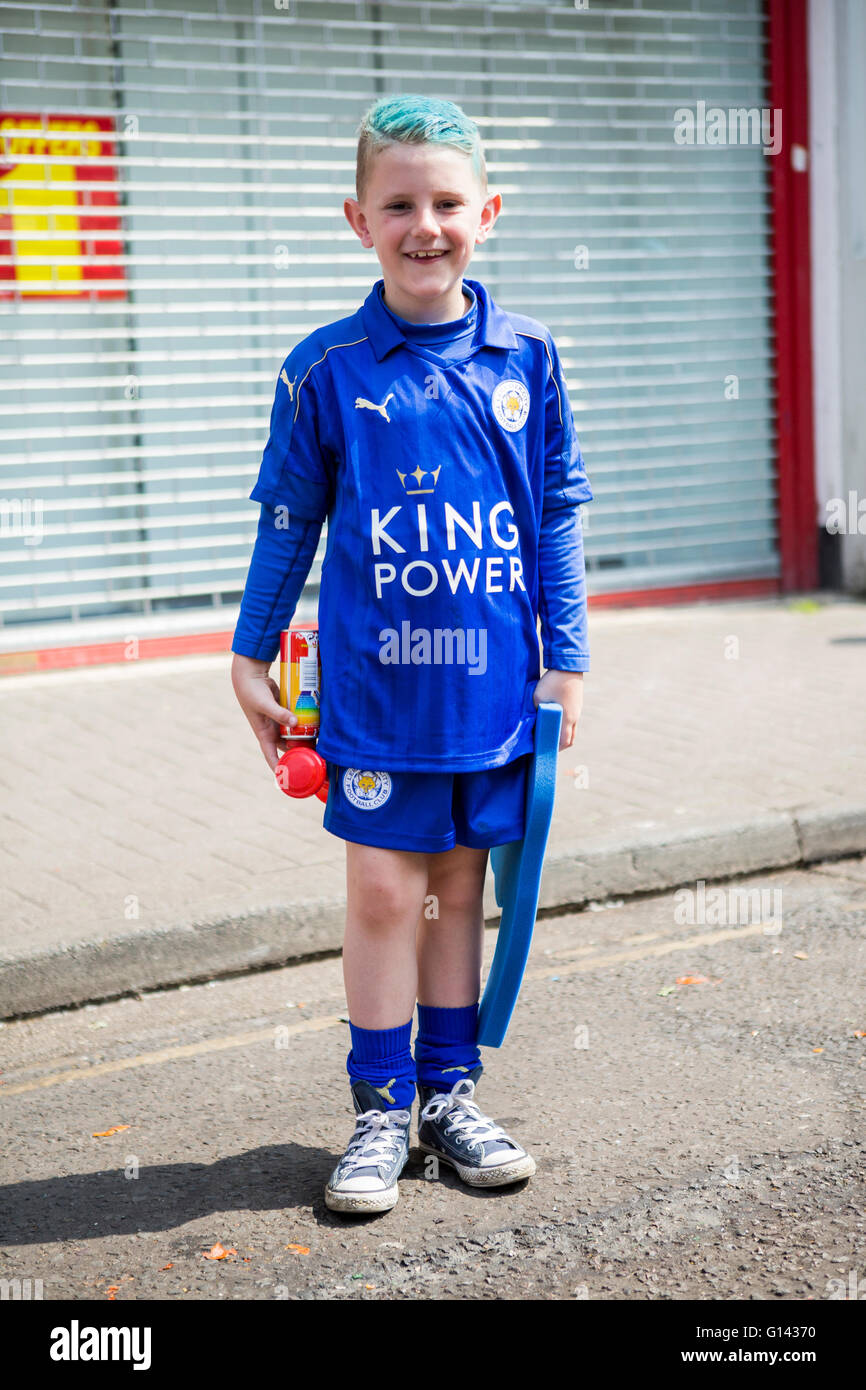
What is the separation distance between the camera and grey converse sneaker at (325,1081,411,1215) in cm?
284

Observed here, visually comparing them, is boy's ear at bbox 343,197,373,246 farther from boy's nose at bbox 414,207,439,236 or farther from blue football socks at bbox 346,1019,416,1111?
blue football socks at bbox 346,1019,416,1111

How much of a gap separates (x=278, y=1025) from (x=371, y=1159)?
106 centimetres

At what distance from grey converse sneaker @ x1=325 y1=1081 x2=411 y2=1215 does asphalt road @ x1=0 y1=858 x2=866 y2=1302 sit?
0.04m

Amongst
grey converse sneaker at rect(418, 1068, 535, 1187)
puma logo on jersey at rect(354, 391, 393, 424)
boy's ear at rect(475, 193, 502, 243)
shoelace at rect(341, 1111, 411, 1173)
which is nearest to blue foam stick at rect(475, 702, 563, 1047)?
grey converse sneaker at rect(418, 1068, 535, 1187)

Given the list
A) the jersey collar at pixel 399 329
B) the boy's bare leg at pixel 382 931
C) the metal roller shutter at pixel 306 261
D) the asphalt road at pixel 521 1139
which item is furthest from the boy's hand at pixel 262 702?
the metal roller shutter at pixel 306 261

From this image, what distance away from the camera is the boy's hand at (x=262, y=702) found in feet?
9.59

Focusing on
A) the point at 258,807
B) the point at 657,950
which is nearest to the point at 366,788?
the point at 657,950

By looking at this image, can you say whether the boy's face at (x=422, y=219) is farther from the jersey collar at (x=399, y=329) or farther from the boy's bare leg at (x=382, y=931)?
the boy's bare leg at (x=382, y=931)

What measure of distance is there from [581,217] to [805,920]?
5.76 m

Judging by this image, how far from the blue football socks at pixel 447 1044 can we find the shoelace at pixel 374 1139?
12 cm

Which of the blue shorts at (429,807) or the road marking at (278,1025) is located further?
the road marking at (278,1025)

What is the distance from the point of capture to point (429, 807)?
9.36 feet

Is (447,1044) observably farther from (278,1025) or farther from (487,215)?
(487,215)

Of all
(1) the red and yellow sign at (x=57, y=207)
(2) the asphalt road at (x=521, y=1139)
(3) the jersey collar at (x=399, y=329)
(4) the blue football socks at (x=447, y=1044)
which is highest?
(1) the red and yellow sign at (x=57, y=207)
